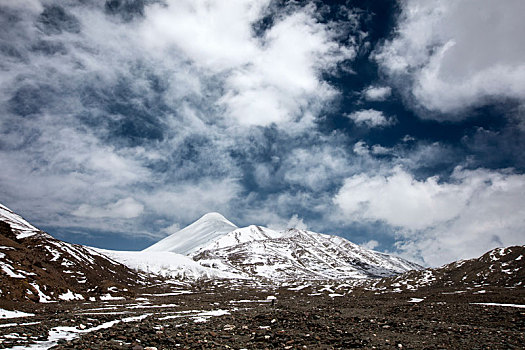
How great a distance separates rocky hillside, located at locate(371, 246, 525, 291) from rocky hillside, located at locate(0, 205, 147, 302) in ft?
304

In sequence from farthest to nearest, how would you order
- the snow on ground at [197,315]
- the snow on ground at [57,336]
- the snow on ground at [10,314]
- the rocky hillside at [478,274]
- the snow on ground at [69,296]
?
the rocky hillside at [478,274] < the snow on ground at [69,296] < the snow on ground at [10,314] < the snow on ground at [197,315] < the snow on ground at [57,336]

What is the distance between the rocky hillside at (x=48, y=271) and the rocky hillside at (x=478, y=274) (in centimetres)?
9268

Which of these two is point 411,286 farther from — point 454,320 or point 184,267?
point 184,267

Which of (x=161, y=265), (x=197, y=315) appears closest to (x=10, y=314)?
(x=197, y=315)

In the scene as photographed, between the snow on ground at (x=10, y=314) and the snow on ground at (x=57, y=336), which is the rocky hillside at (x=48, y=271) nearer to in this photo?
the snow on ground at (x=10, y=314)

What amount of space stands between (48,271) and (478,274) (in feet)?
411

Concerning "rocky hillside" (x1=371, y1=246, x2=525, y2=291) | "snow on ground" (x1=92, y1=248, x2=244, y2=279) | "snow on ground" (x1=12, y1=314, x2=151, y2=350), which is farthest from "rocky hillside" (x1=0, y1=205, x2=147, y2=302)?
"rocky hillside" (x1=371, y1=246, x2=525, y2=291)

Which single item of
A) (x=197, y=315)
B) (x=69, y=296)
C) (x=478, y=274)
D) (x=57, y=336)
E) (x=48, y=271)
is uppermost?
(x=48, y=271)

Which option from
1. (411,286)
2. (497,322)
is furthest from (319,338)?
(411,286)

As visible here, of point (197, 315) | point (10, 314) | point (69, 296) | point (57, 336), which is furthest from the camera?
point (69, 296)

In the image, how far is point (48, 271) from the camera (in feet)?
212

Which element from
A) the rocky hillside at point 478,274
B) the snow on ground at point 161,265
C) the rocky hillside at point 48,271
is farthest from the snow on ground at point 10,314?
the snow on ground at point 161,265

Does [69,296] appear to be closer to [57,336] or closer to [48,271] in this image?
[48,271]

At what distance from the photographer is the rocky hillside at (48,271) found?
46319 mm
